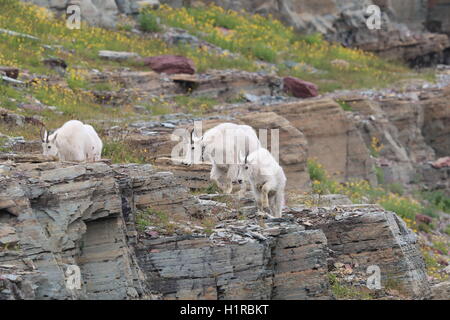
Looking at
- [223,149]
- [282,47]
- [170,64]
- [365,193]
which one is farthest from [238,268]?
[282,47]

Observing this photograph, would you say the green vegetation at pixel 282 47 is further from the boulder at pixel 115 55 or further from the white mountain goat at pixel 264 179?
the white mountain goat at pixel 264 179

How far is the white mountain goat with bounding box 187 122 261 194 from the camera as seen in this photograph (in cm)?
1650

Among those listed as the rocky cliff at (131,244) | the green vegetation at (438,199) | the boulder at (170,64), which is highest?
the boulder at (170,64)

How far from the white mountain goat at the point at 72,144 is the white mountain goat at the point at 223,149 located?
1908 millimetres

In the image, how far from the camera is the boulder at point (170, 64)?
93.2 ft

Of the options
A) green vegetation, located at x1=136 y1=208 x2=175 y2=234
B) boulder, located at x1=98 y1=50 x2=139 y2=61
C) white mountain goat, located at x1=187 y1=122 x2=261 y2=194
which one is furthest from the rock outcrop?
boulder, located at x1=98 y1=50 x2=139 y2=61

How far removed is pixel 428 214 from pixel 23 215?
17.5 metres

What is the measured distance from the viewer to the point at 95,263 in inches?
471

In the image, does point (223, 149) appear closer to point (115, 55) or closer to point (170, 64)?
point (170, 64)

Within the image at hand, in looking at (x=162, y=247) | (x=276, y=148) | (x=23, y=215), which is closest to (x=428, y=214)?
(x=276, y=148)

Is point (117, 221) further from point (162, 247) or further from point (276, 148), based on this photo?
point (276, 148)

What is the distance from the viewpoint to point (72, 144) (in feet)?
52.1

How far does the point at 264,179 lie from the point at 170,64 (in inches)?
568

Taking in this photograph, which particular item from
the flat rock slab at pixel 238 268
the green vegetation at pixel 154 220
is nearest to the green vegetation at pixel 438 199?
the flat rock slab at pixel 238 268
